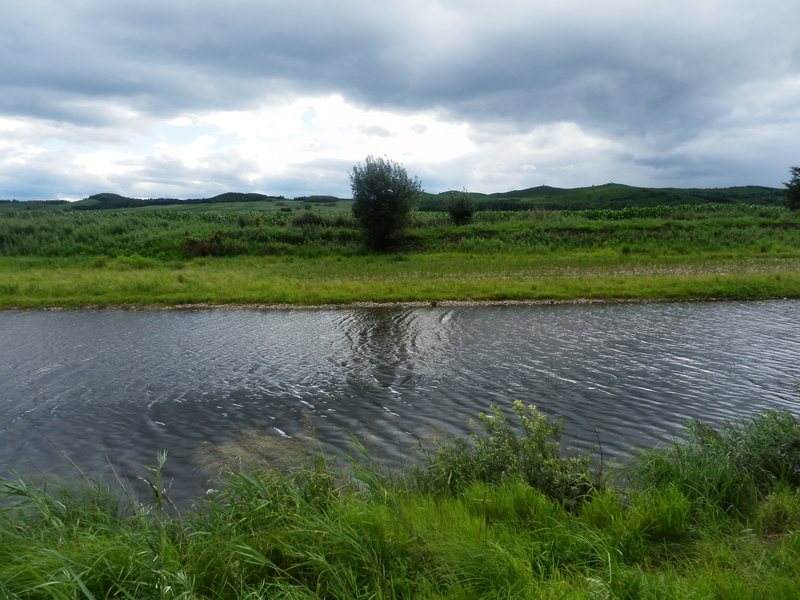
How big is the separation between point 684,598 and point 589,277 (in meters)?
25.0

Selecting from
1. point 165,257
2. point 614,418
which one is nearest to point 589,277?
point 614,418

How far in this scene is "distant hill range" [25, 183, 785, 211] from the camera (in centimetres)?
10675

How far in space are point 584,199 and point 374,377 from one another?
122516 millimetres

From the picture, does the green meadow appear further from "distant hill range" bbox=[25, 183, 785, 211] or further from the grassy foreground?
"distant hill range" bbox=[25, 183, 785, 211]

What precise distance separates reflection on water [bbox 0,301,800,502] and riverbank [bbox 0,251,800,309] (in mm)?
3228

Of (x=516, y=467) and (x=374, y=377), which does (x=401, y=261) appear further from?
(x=516, y=467)

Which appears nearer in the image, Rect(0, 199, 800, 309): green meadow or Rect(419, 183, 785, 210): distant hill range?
Rect(0, 199, 800, 309): green meadow

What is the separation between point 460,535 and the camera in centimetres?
468

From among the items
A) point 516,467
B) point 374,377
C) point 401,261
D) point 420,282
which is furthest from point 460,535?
point 401,261

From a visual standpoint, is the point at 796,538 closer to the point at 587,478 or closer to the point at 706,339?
the point at 587,478

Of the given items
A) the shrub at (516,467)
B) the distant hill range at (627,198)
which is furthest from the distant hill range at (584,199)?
the shrub at (516,467)

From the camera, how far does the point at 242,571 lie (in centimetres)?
425

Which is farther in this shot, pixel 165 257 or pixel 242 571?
pixel 165 257

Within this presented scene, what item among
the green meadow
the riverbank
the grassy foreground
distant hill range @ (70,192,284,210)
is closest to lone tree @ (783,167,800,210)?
the green meadow
